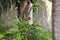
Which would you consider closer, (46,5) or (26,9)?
(26,9)

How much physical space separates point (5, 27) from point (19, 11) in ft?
6.48

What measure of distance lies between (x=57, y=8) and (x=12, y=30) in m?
3.47

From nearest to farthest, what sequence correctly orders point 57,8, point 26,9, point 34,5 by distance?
point 57,8, point 26,9, point 34,5

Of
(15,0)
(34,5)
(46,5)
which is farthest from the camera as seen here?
(46,5)

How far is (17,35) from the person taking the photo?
659 centimetres

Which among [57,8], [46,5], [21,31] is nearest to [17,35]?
[21,31]

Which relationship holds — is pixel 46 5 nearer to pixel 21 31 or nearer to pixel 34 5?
pixel 34 5

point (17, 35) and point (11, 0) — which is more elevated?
point (11, 0)

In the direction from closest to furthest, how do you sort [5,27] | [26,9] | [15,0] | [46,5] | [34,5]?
[5,27] → [26,9] → [15,0] → [34,5] → [46,5]

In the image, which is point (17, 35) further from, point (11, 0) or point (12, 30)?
point (11, 0)

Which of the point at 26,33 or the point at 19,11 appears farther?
the point at 19,11

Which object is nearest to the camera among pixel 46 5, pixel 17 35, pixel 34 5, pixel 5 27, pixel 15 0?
pixel 17 35

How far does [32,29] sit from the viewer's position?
740cm

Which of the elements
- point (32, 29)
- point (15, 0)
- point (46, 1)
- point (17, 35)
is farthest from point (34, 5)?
point (17, 35)
